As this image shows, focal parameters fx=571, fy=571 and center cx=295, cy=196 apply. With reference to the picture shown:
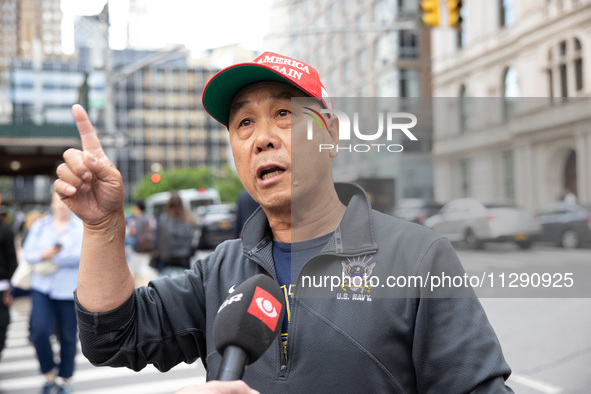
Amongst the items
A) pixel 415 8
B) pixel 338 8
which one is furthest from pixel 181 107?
pixel 415 8

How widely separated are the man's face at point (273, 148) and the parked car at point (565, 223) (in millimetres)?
595

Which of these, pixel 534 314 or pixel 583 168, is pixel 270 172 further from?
pixel 534 314

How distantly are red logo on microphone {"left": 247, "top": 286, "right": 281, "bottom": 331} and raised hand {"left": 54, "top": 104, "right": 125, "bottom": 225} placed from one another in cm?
49

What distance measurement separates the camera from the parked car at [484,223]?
4.84 ft

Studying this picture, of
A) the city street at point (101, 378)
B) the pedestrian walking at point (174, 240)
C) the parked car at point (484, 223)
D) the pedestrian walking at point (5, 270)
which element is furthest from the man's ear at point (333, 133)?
the pedestrian walking at point (174, 240)

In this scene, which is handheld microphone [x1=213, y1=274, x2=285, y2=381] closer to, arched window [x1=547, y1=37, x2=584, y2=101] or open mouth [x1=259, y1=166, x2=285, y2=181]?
open mouth [x1=259, y1=166, x2=285, y2=181]

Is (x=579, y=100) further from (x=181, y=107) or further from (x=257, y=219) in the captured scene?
(x=181, y=107)

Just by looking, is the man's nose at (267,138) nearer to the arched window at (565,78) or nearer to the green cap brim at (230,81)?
the green cap brim at (230,81)

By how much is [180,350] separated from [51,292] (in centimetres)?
411

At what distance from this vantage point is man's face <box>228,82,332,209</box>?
5.36 ft

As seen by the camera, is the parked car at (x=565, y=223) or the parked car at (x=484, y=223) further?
the parked car at (x=484, y=223)

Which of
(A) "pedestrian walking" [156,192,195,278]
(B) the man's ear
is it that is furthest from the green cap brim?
(A) "pedestrian walking" [156,192,195,278]

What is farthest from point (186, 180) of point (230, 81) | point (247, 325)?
point (247, 325)

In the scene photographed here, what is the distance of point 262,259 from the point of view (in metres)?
1.72
